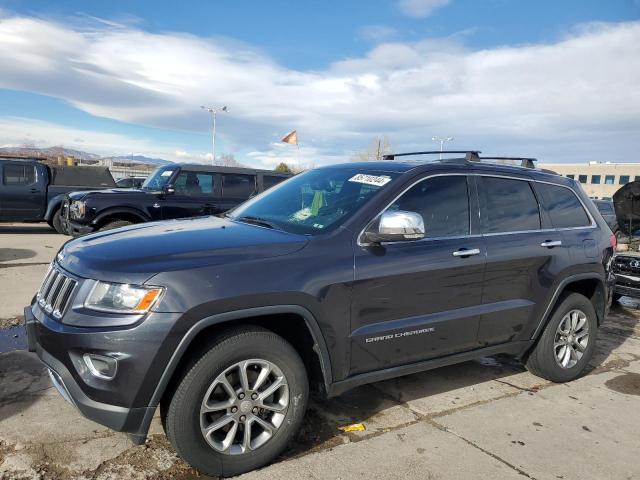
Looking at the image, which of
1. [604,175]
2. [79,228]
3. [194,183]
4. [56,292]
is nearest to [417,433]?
[56,292]

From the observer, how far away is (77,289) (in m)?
2.69

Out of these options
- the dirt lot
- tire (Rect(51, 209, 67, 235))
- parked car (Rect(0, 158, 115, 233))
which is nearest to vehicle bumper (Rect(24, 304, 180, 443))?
the dirt lot

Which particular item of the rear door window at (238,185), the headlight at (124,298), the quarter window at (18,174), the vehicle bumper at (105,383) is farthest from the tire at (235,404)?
the quarter window at (18,174)

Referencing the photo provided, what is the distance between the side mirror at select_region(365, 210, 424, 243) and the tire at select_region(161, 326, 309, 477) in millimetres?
872

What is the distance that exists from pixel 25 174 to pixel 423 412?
12280mm

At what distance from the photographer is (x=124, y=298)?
101 inches

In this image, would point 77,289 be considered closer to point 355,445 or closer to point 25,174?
point 355,445

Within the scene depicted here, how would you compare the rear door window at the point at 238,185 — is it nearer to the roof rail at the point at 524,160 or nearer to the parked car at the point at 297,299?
the parked car at the point at 297,299

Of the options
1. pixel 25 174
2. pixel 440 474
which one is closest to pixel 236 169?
pixel 25 174

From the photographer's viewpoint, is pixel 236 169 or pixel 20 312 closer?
pixel 20 312

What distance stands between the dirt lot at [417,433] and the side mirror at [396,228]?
1347 millimetres

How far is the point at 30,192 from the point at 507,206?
476 inches

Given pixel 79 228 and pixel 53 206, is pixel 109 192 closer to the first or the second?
pixel 79 228

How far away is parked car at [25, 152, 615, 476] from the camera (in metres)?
2.59
